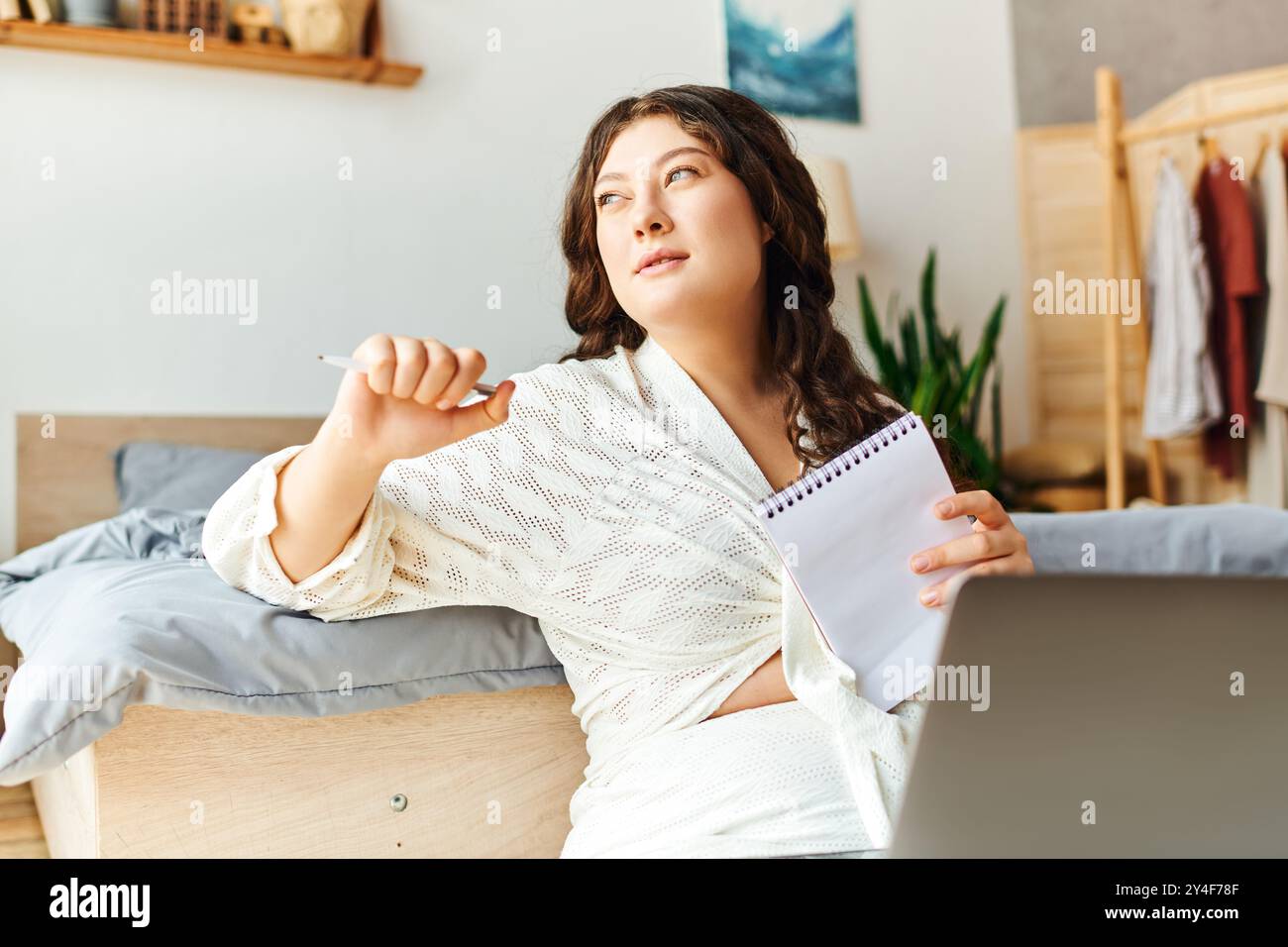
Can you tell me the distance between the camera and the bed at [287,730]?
41.6 inches

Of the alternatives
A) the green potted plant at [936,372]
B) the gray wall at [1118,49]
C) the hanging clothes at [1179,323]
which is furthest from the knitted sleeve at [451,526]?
the gray wall at [1118,49]

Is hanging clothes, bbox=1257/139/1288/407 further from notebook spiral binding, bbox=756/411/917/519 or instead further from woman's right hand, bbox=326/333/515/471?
woman's right hand, bbox=326/333/515/471

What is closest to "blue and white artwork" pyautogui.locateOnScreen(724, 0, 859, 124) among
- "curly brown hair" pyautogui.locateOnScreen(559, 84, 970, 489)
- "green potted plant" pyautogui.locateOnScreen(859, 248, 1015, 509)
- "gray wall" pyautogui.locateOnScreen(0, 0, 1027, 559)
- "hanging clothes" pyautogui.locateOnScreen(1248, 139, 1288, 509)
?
"gray wall" pyautogui.locateOnScreen(0, 0, 1027, 559)

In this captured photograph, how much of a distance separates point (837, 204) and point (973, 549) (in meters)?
2.67

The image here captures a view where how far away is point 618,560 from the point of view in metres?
1.15

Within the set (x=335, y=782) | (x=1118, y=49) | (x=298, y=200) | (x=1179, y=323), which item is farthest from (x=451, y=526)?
(x=1118, y=49)

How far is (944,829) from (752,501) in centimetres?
74

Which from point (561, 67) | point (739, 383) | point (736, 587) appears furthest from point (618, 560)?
point (561, 67)

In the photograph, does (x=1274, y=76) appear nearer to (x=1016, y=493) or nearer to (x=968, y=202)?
(x=968, y=202)

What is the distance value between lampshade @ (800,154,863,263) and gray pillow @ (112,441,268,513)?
169 cm

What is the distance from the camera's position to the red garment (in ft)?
12.0

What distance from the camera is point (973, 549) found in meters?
1.01
